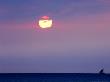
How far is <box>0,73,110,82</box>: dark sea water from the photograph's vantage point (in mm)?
114375

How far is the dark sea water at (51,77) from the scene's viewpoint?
11438cm

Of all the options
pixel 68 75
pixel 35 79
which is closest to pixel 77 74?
pixel 68 75

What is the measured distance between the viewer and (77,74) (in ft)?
389

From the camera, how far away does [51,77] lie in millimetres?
114812

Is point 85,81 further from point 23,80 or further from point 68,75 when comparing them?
point 23,80

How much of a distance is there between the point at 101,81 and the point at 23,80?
1743cm

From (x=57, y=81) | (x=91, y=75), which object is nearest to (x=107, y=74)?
(x=91, y=75)

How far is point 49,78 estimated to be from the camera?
11456 cm

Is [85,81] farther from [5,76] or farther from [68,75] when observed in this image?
A: [5,76]

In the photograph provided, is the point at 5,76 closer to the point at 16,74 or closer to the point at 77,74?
the point at 16,74

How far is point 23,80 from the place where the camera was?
11388 centimetres

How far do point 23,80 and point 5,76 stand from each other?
14.5 ft

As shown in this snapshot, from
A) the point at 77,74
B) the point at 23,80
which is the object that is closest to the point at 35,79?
the point at 23,80

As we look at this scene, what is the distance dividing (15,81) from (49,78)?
7.54 m
